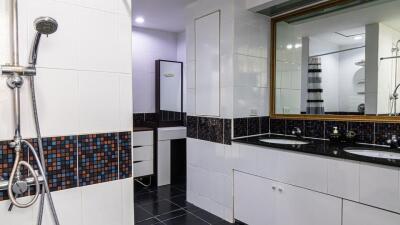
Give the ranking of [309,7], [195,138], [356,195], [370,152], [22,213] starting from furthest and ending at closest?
1. [195,138]
2. [309,7]
3. [370,152]
4. [356,195]
5. [22,213]

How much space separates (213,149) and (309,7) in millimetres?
1697

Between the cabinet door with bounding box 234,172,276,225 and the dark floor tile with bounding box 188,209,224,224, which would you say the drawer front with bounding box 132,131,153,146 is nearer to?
the dark floor tile with bounding box 188,209,224,224

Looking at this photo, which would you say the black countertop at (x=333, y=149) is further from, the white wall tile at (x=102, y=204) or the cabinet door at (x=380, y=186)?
the white wall tile at (x=102, y=204)

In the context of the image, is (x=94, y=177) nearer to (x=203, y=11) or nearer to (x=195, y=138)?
(x=195, y=138)

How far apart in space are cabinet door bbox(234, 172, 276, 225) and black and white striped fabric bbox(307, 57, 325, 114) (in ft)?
2.99

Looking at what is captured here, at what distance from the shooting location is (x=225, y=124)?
8.74ft

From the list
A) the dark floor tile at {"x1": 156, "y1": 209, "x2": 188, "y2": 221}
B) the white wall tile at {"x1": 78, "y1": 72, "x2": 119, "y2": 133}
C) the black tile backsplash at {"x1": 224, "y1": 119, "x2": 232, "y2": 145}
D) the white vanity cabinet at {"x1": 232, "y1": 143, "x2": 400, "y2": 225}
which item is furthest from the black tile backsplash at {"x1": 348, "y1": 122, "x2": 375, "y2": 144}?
the white wall tile at {"x1": 78, "y1": 72, "x2": 119, "y2": 133}

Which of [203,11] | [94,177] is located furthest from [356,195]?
[203,11]

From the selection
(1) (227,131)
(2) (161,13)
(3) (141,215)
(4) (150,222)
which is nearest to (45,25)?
(1) (227,131)

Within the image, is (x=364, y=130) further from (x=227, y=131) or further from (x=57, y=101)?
(x=57, y=101)

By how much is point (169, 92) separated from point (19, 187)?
3.23 m

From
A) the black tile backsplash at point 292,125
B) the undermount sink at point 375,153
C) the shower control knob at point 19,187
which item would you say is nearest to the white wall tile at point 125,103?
the shower control knob at point 19,187

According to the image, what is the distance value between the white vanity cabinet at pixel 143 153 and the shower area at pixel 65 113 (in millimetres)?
2171

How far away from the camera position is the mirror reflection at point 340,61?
212 centimetres
